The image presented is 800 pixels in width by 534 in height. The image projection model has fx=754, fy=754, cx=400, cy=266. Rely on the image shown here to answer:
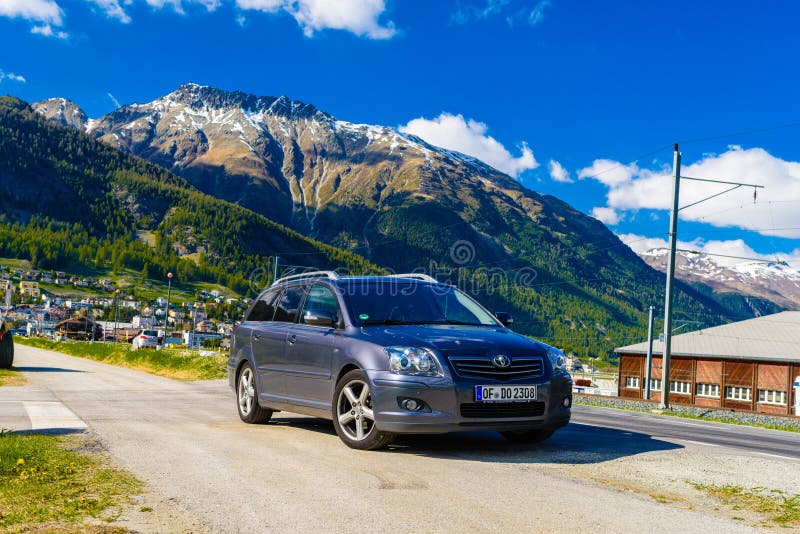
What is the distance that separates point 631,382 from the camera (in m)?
72.9

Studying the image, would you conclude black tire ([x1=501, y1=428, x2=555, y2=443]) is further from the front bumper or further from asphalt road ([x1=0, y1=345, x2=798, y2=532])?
the front bumper

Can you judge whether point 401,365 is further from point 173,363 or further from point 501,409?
point 173,363

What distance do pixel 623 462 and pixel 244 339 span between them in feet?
17.0

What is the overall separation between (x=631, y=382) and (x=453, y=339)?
230 ft

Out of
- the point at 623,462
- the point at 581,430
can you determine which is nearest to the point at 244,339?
the point at 581,430

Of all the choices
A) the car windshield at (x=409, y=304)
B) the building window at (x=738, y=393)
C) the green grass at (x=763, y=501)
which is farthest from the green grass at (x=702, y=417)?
the building window at (x=738, y=393)

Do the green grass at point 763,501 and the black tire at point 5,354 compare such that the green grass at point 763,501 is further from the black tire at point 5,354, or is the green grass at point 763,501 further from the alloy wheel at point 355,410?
the black tire at point 5,354

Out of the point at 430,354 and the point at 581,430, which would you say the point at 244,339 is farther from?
the point at 581,430

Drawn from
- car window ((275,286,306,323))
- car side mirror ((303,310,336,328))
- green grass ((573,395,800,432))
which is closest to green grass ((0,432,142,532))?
car side mirror ((303,310,336,328))

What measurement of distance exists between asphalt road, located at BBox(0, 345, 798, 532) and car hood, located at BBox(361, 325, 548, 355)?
99 centimetres

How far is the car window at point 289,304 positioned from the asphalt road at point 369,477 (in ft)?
4.33

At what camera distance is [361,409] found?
7.16 meters

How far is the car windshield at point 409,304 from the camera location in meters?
8.05

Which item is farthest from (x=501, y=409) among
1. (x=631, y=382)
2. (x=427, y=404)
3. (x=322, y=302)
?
(x=631, y=382)
